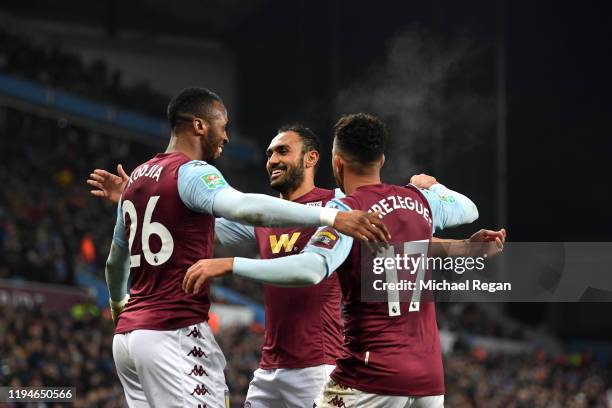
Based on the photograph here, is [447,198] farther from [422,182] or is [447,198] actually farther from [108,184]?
[108,184]

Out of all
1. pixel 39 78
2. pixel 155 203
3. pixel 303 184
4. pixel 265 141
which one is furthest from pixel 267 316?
pixel 265 141

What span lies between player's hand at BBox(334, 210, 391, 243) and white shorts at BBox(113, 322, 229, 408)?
1.09 m

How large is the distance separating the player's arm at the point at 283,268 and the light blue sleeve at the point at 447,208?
680 millimetres

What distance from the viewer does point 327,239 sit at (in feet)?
13.8

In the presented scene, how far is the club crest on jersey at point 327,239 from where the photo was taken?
13.8ft

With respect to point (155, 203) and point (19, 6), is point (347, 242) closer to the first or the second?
point (155, 203)

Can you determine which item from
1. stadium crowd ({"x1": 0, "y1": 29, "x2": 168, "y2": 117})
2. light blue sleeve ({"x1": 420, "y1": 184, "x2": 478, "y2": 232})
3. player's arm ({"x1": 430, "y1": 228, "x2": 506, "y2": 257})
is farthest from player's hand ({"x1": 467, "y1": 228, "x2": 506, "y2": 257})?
stadium crowd ({"x1": 0, "y1": 29, "x2": 168, "y2": 117})

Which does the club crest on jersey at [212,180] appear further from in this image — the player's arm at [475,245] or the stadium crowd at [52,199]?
the stadium crowd at [52,199]

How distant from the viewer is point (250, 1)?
36375 mm

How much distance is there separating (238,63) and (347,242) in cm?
3582

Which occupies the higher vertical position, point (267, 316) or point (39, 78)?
point (39, 78)

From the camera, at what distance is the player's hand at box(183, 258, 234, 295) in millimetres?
4102

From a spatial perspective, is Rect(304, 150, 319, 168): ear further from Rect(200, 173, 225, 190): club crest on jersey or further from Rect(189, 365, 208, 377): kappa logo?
Rect(189, 365, 208, 377): kappa logo

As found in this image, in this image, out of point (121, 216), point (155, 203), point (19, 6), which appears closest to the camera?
point (155, 203)
